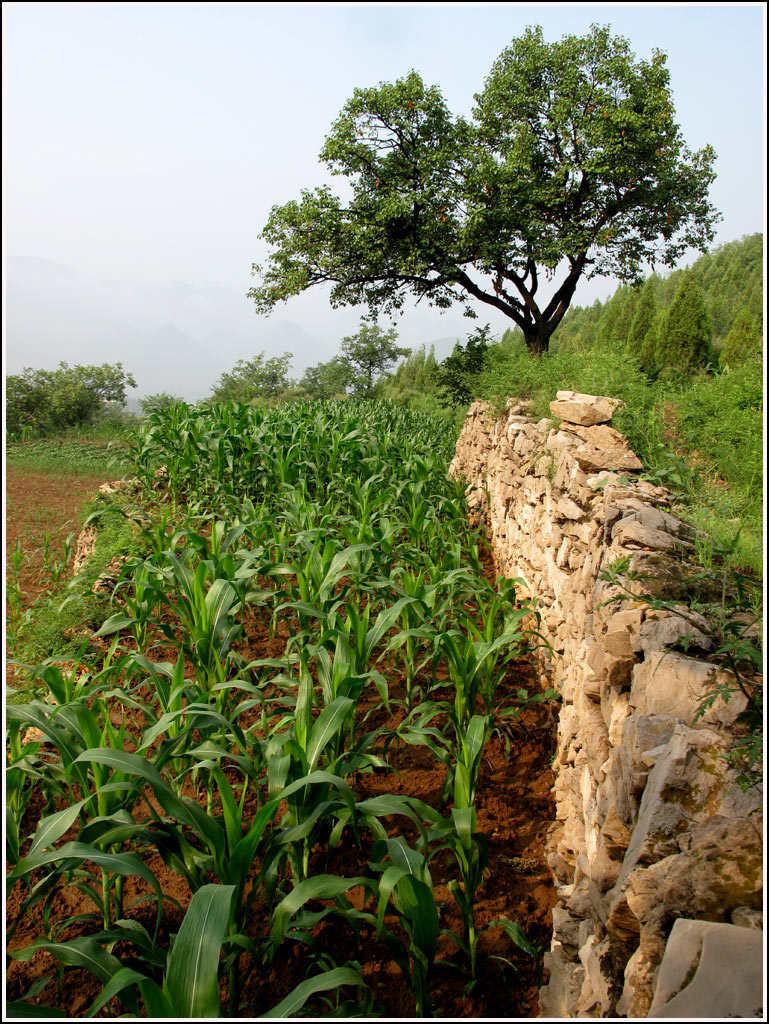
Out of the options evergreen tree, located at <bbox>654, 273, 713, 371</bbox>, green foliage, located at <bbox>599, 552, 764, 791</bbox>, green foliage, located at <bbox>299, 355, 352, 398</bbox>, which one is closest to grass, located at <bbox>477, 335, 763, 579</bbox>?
green foliage, located at <bbox>599, 552, 764, 791</bbox>

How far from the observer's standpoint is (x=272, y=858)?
1.78 meters

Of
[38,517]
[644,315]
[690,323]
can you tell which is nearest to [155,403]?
[38,517]

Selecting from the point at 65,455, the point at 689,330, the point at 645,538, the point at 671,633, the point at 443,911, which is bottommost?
the point at 443,911

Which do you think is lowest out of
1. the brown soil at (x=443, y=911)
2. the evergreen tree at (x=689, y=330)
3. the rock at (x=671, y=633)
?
the brown soil at (x=443, y=911)

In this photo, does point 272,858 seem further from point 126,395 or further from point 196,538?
point 126,395

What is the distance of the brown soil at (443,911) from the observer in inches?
71.6

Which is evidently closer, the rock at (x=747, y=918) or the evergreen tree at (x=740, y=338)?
the rock at (x=747, y=918)

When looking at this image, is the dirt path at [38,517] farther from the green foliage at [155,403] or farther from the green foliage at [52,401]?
the green foliage at [52,401]

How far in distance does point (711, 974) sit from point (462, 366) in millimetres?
13296

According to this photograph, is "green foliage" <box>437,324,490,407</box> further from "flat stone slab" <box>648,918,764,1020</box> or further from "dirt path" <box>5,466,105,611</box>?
"flat stone slab" <box>648,918,764,1020</box>

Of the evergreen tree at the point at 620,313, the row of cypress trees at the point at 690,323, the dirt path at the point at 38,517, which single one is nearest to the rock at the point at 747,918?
the row of cypress trees at the point at 690,323

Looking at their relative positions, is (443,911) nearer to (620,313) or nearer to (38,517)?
(38,517)

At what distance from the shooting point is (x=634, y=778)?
5.35 ft

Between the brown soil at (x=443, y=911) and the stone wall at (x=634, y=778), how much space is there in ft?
0.40
